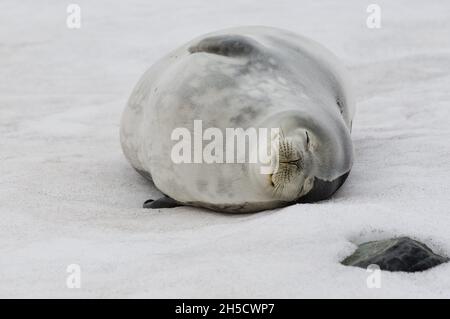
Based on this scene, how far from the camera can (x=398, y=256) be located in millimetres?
2863

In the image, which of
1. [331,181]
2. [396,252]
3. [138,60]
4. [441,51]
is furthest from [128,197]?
[441,51]

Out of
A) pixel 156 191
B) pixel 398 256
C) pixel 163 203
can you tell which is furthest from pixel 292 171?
pixel 156 191

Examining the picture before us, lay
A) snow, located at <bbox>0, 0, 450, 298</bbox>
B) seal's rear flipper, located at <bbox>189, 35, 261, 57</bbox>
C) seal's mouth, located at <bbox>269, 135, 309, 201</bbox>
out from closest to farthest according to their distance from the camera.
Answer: snow, located at <bbox>0, 0, 450, 298</bbox>, seal's mouth, located at <bbox>269, 135, 309, 201</bbox>, seal's rear flipper, located at <bbox>189, 35, 261, 57</bbox>

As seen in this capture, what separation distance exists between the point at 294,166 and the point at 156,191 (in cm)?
113

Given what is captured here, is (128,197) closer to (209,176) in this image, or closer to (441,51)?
(209,176)

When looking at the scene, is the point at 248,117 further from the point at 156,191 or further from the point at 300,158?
the point at 156,191

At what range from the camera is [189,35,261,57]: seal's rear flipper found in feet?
12.9

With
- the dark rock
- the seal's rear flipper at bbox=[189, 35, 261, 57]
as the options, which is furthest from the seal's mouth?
the seal's rear flipper at bbox=[189, 35, 261, 57]

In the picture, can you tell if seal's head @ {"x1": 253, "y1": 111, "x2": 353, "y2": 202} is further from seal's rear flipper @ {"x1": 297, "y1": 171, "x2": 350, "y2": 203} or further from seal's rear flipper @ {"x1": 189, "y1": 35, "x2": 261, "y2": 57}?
seal's rear flipper @ {"x1": 189, "y1": 35, "x2": 261, "y2": 57}

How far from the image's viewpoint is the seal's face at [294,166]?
133 inches

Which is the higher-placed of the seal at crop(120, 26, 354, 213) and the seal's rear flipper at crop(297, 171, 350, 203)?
the seal at crop(120, 26, 354, 213)

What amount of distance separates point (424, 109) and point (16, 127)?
2477 mm

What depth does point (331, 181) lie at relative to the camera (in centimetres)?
362

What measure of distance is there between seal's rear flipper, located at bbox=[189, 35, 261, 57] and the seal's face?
63 centimetres
